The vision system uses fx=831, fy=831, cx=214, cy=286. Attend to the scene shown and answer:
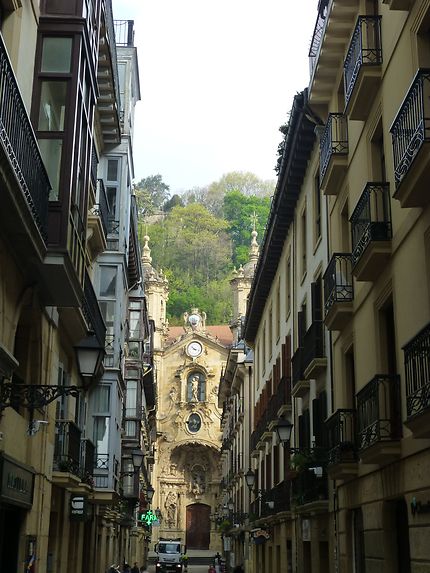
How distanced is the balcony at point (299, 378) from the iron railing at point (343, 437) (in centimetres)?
494

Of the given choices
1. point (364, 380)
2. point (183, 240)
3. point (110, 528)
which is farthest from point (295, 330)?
point (183, 240)

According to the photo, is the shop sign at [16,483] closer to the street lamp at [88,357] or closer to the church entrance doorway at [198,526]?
the street lamp at [88,357]

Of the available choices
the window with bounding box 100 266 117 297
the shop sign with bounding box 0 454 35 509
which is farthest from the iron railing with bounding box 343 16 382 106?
the window with bounding box 100 266 117 297

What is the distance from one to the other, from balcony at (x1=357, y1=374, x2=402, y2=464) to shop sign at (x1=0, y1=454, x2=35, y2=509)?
548cm

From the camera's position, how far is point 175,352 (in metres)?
94.5

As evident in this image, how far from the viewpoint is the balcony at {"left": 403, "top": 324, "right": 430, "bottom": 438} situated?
9.55 meters

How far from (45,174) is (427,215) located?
5.84 meters

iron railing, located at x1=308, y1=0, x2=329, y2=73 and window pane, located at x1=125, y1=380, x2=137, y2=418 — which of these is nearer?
iron railing, located at x1=308, y1=0, x2=329, y2=73

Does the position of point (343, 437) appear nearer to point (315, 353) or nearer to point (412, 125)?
point (315, 353)

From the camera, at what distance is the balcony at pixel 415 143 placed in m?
9.58

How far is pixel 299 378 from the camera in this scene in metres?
22.4

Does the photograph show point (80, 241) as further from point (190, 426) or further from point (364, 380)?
point (190, 426)

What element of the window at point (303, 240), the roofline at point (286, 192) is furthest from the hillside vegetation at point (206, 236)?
the window at point (303, 240)

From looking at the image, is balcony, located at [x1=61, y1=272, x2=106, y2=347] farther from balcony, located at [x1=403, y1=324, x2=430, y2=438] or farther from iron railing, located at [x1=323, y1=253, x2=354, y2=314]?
balcony, located at [x1=403, y1=324, x2=430, y2=438]
